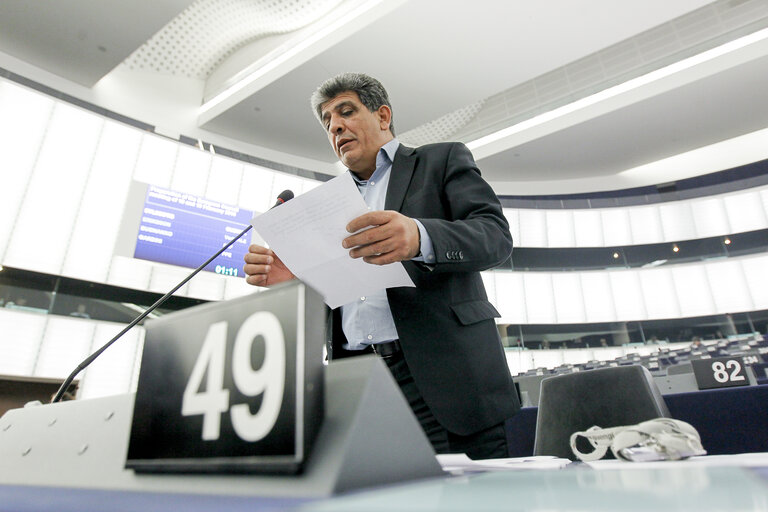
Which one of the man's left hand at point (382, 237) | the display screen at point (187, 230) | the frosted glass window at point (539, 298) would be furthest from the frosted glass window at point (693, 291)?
the man's left hand at point (382, 237)

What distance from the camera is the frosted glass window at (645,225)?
880 centimetres

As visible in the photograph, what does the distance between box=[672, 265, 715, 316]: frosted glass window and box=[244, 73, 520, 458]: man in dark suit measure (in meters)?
8.85

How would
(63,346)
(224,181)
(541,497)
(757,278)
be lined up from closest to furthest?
(541,497), (63,346), (224,181), (757,278)

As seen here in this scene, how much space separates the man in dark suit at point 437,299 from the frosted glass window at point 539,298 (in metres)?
7.73

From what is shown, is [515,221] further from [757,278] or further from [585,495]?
[585,495]

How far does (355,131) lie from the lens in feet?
4.70

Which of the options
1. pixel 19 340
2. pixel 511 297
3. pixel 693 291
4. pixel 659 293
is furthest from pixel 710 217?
pixel 19 340

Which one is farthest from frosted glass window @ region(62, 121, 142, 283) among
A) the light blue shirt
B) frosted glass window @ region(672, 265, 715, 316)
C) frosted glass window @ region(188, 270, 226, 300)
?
frosted glass window @ region(672, 265, 715, 316)

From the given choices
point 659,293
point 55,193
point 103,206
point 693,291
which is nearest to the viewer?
point 55,193

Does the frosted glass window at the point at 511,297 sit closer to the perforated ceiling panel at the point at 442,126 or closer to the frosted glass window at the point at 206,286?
the perforated ceiling panel at the point at 442,126

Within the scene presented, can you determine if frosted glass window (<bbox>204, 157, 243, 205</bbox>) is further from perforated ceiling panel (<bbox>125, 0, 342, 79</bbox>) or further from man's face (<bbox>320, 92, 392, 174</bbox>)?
man's face (<bbox>320, 92, 392, 174</bbox>)

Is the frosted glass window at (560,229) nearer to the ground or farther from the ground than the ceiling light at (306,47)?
nearer to the ground

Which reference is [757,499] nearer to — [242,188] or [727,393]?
[727,393]

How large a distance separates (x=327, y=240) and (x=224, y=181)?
18.9ft
